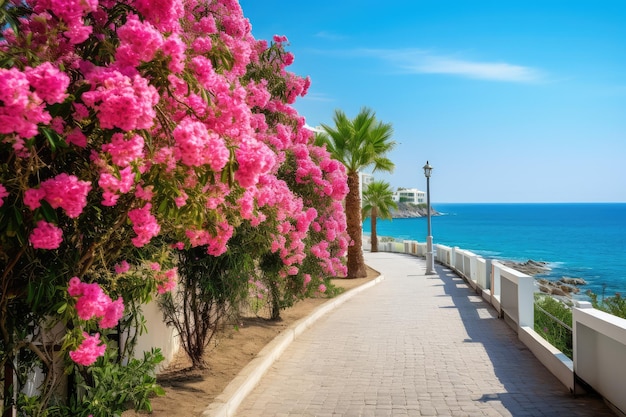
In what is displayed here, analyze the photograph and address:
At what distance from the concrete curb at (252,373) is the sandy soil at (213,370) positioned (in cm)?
18

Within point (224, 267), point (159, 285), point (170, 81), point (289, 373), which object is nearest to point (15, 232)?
point (170, 81)

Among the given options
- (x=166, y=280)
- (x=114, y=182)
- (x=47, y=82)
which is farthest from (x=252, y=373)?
(x=47, y=82)

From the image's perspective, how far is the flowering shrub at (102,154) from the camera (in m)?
3.64

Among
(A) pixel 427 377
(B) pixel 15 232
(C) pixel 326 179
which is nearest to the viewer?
(B) pixel 15 232

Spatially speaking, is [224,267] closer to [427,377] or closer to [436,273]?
[427,377]

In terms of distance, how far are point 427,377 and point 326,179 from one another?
6747 millimetres

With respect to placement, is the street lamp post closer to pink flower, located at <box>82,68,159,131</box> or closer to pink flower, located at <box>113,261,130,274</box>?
pink flower, located at <box>113,261,130,274</box>

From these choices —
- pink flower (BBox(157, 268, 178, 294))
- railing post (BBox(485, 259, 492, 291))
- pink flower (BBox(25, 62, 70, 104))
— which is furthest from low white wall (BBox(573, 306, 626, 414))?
railing post (BBox(485, 259, 492, 291))

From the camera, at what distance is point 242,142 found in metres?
Answer: 4.55

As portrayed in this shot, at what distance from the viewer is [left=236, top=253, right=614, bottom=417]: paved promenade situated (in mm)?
6926

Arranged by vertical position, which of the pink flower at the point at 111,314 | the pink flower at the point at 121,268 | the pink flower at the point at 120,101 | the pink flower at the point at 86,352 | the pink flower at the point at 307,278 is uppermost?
the pink flower at the point at 120,101

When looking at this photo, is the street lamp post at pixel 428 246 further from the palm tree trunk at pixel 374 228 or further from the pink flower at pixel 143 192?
the pink flower at pixel 143 192

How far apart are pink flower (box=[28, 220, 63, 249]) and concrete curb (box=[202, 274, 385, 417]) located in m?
3.02

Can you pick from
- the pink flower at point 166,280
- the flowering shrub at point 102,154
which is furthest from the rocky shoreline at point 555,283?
the flowering shrub at point 102,154
